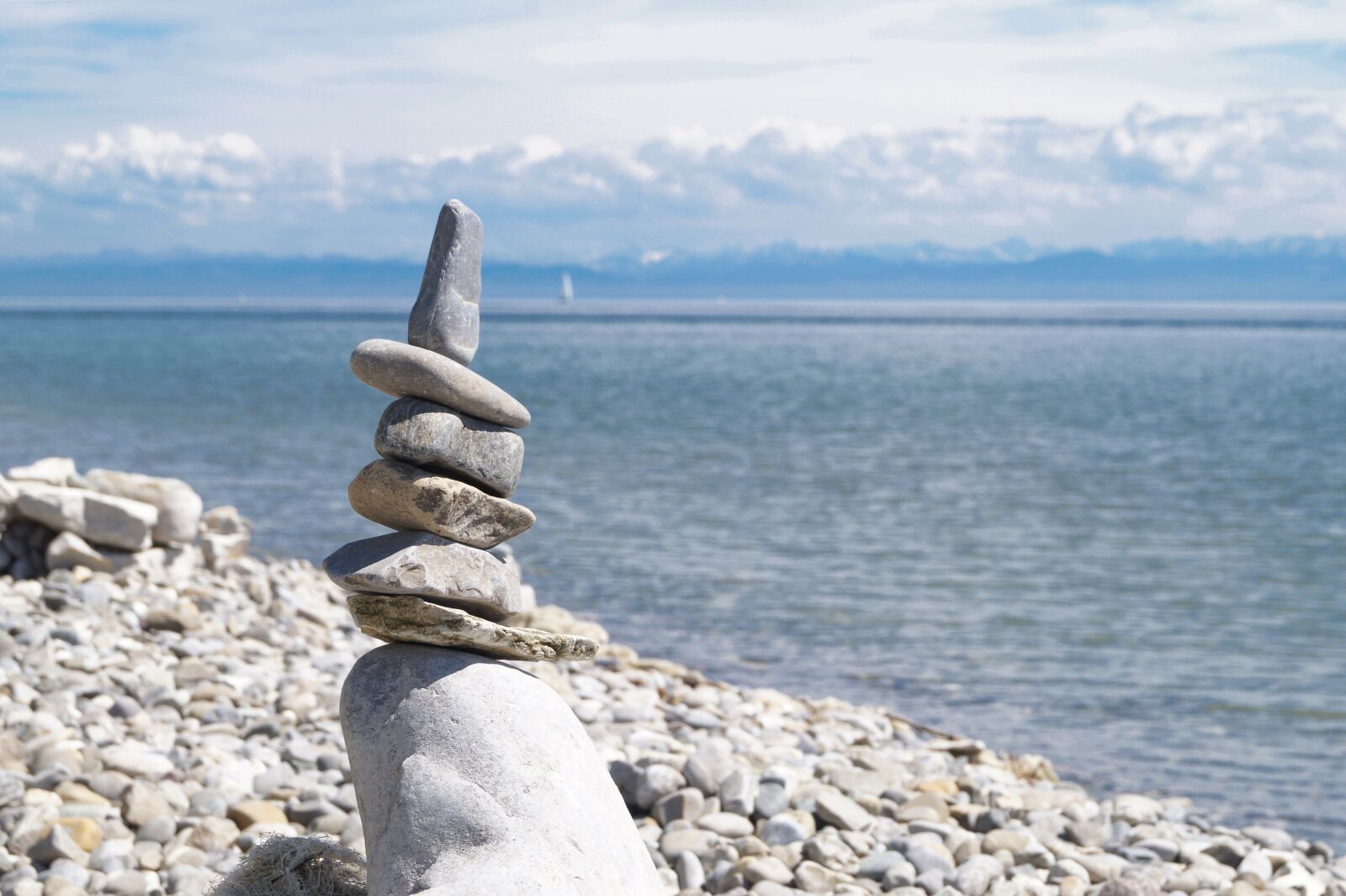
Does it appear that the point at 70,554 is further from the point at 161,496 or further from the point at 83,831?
the point at 83,831

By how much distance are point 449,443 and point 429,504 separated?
0.22 meters

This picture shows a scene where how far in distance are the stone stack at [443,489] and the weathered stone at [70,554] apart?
7.27 m

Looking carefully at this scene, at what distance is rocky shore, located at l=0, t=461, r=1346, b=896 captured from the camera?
6.72m

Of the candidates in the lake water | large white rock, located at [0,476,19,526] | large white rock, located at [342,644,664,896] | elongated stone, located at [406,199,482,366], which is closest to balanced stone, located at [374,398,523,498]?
elongated stone, located at [406,199,482,366]

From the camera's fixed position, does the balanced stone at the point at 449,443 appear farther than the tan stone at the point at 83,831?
No

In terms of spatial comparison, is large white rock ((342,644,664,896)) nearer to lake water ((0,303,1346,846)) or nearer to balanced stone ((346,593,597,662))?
balanced stone ((346,593,597,662))

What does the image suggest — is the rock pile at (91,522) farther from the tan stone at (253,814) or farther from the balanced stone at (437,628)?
the balanced stone at (437,628)

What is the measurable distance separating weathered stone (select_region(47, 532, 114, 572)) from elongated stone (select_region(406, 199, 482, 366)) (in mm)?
7475

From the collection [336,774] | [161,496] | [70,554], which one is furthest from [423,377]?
[161,496]

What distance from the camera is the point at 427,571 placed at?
4.67 m

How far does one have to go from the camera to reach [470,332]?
16.4 feet

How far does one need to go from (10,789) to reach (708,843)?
138 inches

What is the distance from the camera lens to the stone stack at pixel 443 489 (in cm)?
467

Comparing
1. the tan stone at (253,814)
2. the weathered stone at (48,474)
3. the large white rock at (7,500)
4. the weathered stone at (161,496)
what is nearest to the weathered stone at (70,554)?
the large white rock at (7,500)
